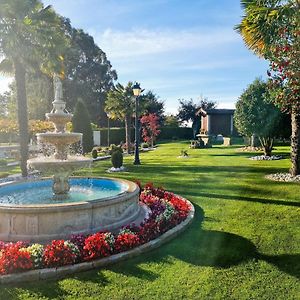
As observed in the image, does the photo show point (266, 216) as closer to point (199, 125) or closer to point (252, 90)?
point (252, 90)

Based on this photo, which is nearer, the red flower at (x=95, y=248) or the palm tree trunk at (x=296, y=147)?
the red flower at (x=95, y=248)

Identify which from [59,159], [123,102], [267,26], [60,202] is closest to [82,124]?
[123,102]

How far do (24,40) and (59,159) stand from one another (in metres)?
11.8

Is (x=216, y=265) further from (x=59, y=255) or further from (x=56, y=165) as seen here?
(x=56, y=165)

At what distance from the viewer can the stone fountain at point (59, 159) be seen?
28.5 ft

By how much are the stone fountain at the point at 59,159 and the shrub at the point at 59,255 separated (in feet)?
9.75

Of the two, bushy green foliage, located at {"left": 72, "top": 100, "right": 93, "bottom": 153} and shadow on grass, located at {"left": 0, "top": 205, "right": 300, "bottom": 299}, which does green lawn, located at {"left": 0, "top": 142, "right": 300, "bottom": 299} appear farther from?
bushy green foliage, located at {"left": 72, "top": 100, "right": 93, "bottom": 153}

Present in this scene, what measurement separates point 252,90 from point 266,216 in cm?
1433

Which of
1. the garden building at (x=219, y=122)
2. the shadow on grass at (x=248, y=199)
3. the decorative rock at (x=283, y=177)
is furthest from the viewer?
the garden building at (x=219, y=122)

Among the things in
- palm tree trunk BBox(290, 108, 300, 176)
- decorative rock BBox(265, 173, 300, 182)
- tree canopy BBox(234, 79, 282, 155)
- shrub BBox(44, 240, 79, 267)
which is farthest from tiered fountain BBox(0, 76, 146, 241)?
tree canopy BBox(234, 79, 282, 155)

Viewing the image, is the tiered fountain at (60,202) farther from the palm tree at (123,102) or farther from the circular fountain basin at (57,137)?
the palm tree at (123,102)

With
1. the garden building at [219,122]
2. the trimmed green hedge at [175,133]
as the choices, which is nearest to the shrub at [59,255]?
the garden building at [219,122]

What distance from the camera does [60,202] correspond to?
29.8 ft

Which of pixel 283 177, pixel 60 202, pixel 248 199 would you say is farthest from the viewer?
pixel 283 177
